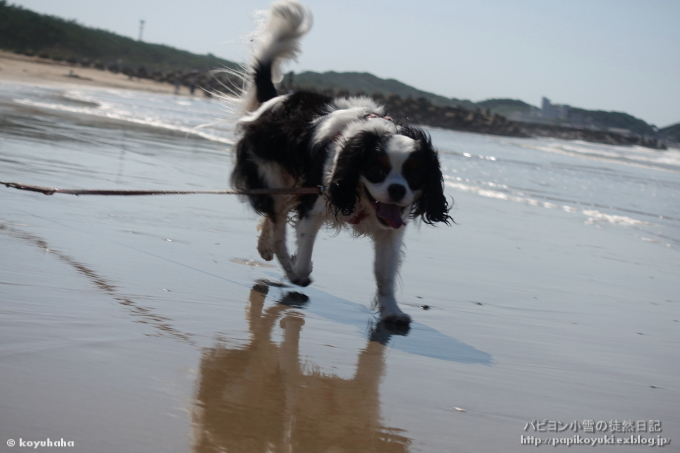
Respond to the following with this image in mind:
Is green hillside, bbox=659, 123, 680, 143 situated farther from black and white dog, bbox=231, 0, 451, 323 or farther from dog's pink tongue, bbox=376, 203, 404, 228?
dog's pink tongue, bbox=376, 203, 404, 228

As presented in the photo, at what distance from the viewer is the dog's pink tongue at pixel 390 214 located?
13.5ft

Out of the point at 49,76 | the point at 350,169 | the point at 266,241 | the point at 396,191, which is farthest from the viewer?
the point at 49,76

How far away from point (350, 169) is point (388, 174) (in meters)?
0.21

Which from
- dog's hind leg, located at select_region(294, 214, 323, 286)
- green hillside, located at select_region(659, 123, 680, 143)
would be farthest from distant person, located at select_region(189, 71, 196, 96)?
dog's hind leg, located at select_region(294, 214, 323, 286)

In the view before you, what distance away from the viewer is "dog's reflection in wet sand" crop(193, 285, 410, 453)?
7.50 ft

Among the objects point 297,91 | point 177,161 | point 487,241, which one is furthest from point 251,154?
point 177,161

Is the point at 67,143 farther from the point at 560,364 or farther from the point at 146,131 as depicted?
the point at 560,364

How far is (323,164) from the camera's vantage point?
4.43 metres

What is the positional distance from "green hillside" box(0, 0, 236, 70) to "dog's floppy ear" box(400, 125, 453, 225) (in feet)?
193

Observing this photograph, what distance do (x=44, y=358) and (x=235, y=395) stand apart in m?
0.69

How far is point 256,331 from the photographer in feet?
11.4

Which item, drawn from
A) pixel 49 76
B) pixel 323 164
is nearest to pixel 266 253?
pixel 323 164

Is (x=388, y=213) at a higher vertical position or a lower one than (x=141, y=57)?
lower

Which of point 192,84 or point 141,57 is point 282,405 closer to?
point 192,84
